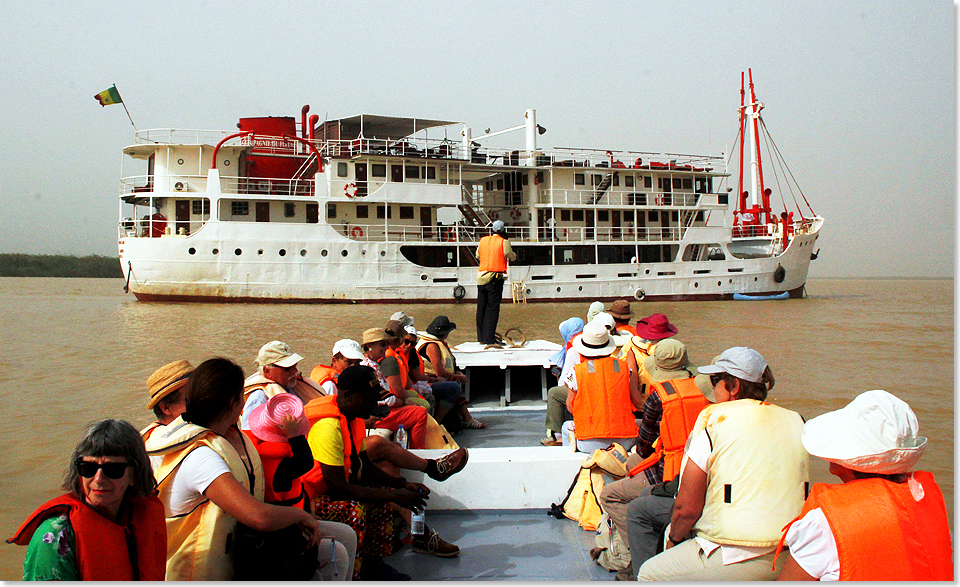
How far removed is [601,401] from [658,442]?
2.45 feet

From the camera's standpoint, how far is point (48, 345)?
1441 cm

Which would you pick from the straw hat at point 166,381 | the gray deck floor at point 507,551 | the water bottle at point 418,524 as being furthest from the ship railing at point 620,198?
the straw hat at point 166,381

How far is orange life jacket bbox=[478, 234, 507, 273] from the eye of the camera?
→ 759cm

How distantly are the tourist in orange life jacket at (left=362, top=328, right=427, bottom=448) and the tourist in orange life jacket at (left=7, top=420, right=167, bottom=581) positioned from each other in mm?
2115

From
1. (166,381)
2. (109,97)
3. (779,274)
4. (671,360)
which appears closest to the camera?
(166,381)

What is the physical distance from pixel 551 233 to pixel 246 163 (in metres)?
11.9

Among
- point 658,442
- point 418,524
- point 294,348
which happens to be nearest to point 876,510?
point 658,442

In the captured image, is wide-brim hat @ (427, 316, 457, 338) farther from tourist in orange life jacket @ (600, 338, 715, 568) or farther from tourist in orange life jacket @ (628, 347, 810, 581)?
tourist in orange life jacket @ (628, 347, 810, 581)

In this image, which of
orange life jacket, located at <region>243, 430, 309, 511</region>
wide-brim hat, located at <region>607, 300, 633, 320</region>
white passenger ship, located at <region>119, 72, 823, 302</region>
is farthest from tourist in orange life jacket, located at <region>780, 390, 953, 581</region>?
white passenger ship, located at <region>119, 72, 823, 302</region>

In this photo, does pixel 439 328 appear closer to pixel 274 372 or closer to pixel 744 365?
pixel 274 372

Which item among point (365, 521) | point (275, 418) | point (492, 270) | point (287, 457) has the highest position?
point (492, 270)

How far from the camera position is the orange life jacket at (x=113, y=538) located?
1652 mm

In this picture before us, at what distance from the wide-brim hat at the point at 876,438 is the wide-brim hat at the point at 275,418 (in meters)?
1.66

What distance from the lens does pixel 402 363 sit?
4719 millimetres
